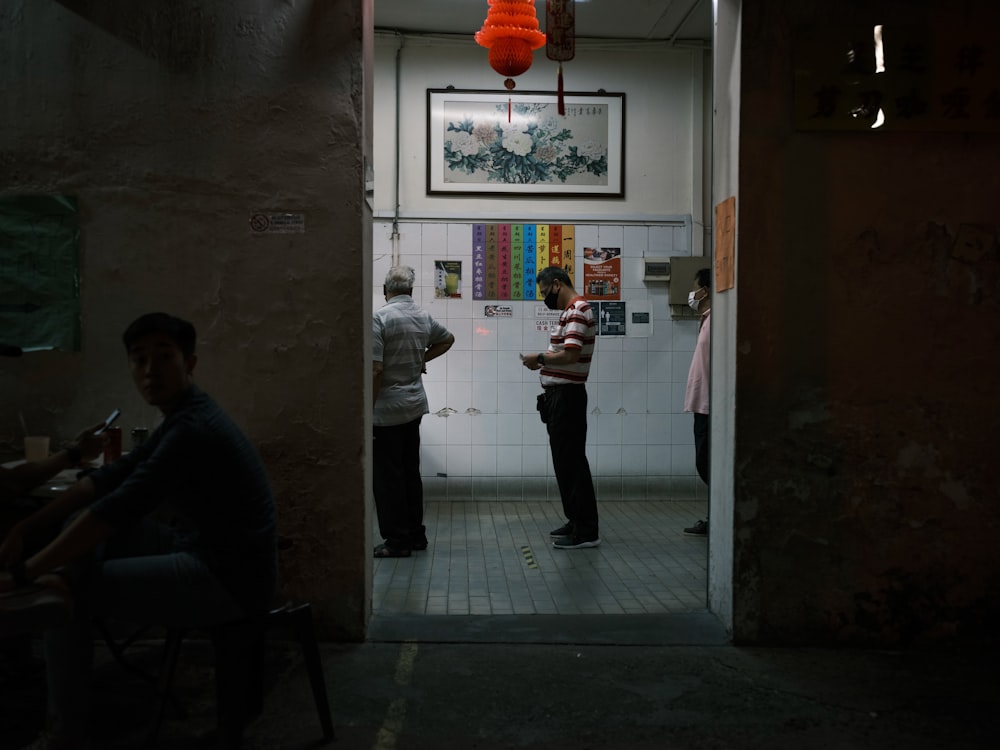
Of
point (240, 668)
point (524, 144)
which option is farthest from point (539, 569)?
point (524, 144)

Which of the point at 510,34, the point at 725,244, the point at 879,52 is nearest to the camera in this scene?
the point at 879,52

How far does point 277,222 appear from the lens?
3811 mm

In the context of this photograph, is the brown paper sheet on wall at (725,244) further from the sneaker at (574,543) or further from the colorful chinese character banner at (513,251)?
the colorful chinese character banner at (513,251)

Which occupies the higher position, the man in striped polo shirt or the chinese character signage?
the chinese character signage

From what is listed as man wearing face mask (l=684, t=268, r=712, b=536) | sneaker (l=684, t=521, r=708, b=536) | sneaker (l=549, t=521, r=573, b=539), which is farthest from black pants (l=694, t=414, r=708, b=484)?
sneaker (l=549, t=521, r=573, b=539)

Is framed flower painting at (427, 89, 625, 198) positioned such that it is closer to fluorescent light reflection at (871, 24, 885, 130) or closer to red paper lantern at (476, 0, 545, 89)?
red paper lantern at (476, 0, 545, 89)

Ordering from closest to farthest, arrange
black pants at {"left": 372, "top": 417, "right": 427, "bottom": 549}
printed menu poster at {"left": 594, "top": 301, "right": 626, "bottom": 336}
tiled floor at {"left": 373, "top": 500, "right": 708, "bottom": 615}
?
tiled floor at {"left": 373, "top": 500, "right": 708, "bottom": 615} → black pants at {"left": 372, "top": 417, "right": 427, "bottom": 549} → printed menu poster at {"left": 594, "top": 301, "right": 626, "bottom": 336}

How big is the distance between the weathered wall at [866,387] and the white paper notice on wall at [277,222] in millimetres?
1984

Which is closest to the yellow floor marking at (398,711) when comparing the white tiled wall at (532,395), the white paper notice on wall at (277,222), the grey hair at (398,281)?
the white paper notice on wall at (277,222)

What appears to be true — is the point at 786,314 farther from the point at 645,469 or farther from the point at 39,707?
the point at 645,469

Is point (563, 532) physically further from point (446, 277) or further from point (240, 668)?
point (240, 668)

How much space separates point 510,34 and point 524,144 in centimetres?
230

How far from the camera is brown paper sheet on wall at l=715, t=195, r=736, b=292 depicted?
388 cm

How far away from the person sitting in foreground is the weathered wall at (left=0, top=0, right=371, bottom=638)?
3.64 ft
